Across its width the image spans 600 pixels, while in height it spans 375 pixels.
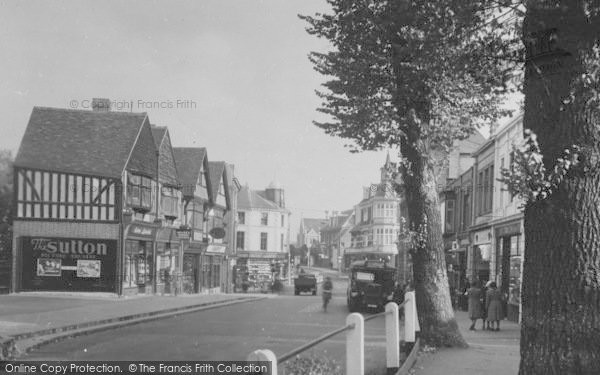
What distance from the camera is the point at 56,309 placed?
23938 mm

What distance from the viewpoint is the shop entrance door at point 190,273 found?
45.2m

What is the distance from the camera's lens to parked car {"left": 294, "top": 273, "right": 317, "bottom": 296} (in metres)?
55.8

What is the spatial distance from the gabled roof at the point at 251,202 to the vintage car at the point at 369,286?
45408 millimetres

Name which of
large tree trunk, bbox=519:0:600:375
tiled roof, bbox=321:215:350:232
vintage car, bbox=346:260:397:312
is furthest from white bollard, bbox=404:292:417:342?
tiled roof, bbox=321:215:350:232

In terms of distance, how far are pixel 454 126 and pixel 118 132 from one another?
25.3 m

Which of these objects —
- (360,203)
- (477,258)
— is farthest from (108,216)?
(360,203)

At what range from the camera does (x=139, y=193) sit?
36469 mm

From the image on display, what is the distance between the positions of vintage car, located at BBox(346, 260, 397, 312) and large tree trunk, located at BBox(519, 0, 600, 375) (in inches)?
1023

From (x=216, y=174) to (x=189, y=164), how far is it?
691 centimetres

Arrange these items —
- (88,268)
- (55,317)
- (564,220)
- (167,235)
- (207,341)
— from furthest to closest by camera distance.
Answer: (167,235)
(88,268)
(55,317)
(207,341)
(564,220)

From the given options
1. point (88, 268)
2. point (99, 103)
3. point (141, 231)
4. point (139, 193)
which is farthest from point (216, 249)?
point (88, 268)

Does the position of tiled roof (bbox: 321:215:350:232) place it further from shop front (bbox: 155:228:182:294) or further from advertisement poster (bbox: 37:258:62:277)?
advertisement poster (bbox: 37:258:62:277)

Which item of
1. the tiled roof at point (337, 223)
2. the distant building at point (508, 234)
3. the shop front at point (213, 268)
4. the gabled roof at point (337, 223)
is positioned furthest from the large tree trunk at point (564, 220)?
the tiled roof at point (337, 223)

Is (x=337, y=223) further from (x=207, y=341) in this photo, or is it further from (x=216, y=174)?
(x=207, y=341)
